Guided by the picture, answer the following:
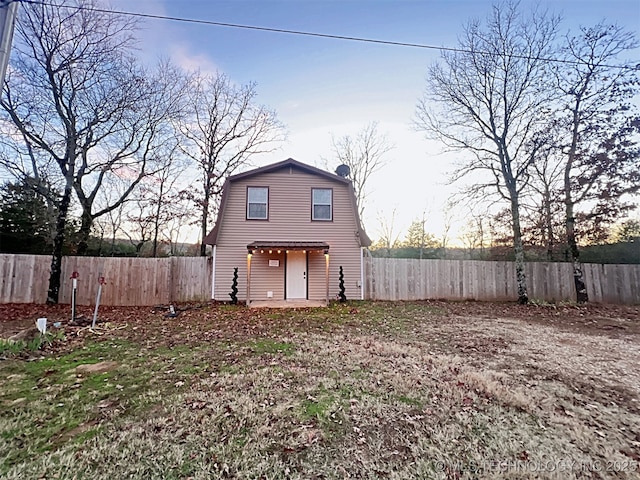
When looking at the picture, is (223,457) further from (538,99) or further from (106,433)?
(538,99)

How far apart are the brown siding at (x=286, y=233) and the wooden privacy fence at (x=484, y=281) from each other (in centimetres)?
115

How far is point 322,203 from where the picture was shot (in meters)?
11.7

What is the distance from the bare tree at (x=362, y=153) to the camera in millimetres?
20516

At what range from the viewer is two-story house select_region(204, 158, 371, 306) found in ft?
36.4

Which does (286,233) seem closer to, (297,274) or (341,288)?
(297,274)

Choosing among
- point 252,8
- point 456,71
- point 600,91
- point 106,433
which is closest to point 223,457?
point 106,433

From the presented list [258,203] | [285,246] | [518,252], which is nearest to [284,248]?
[285,246]

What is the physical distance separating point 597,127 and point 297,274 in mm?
12568

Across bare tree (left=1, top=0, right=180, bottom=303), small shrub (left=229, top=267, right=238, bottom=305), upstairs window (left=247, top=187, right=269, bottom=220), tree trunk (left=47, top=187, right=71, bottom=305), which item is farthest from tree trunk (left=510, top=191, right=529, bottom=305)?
tree trunk (left=47, top=187, right=71, bottom=305)

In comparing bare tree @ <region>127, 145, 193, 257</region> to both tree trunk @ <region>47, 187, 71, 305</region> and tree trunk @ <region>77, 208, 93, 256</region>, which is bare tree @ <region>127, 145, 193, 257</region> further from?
tree trunk @ <region>47, 187, 71, 305</region>

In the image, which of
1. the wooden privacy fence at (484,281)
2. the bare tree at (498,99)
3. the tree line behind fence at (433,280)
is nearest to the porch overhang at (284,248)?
the tree line behind fence at (433,280)

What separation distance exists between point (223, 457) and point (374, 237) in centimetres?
2003

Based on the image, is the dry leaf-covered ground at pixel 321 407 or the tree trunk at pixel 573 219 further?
the tree trunk at pixel 573 219

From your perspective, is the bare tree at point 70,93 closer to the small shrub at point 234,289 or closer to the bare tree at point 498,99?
the small shrub at point 234,289
